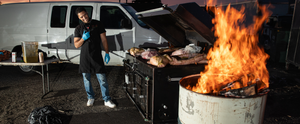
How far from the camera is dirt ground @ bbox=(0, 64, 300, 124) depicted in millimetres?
3329

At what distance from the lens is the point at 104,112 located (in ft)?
11.6

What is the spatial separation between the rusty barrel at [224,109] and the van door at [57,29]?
16.8 ft

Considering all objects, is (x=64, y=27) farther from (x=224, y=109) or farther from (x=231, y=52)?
(x=224, y=109)

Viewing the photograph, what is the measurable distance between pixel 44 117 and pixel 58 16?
12.9 feet

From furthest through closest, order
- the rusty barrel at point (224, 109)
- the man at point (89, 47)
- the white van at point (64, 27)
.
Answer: the white van at point (64, 27) < the man at point (89, 47) < the rusty barrel at point (224, 109)

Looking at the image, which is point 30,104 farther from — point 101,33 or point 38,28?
point 38,28

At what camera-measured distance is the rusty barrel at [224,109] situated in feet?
5.59

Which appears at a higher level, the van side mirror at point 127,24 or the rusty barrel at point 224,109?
the van side mirror at point 127,24

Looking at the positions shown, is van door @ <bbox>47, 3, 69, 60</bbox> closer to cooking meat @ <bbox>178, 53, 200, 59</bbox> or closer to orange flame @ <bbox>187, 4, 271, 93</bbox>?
cooking meat @ <bbox>178, 53, 200, 59</bbox>

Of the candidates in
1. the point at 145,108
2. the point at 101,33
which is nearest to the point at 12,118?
the point at 101,33

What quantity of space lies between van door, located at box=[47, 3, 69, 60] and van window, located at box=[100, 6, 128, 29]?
1.19 meters

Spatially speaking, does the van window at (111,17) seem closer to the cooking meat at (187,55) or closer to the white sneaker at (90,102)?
the white sneaker at (90,102)

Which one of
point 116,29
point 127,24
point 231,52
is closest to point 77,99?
point 116,29

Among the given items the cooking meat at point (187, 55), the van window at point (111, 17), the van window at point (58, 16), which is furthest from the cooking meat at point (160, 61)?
the van window at point (58, 16)
